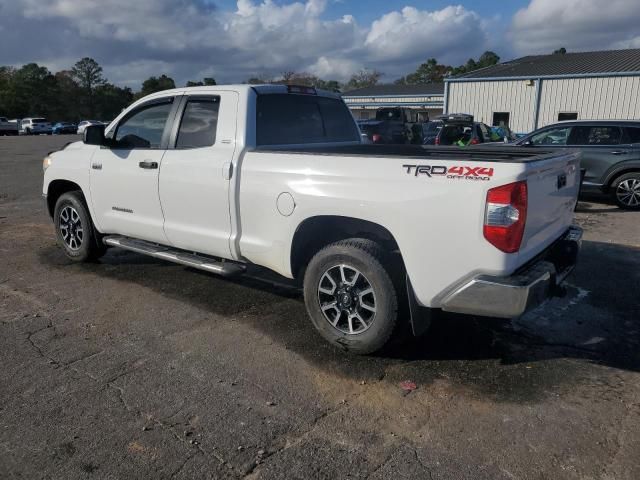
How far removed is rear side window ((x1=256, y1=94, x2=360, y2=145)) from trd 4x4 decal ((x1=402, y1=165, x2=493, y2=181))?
1.71 meters

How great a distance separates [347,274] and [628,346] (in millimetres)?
2295

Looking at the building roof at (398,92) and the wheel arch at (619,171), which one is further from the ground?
the building roof at (398,92)

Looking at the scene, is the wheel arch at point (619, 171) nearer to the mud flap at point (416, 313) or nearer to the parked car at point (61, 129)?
the mud flap at point (416, 313)

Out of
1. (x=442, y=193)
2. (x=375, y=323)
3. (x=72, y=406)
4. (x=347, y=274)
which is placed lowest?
(x=72, y=406)

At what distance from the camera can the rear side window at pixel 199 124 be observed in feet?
15.1

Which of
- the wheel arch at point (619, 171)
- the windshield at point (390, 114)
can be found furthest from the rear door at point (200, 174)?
the windshield at point (390, 114)

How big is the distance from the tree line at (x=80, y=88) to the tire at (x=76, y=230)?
209 feet

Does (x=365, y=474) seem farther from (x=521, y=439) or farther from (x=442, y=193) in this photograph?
(x=442, y=193)

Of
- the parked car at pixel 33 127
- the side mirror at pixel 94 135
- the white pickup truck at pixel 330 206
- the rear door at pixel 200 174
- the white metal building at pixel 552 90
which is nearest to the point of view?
the white pickup truck at pixel 330 206

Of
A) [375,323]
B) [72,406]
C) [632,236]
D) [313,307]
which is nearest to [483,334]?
[375,323]

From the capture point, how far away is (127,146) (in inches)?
211

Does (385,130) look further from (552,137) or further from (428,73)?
(428,73)

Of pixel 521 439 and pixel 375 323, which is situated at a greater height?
pixel 375 323

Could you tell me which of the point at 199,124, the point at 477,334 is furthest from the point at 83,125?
the point at 477,334
